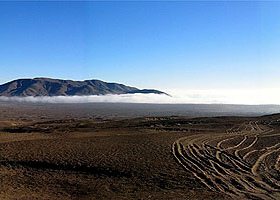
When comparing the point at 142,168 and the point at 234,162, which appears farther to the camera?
the point at 234,162

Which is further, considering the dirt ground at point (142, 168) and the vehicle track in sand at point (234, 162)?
the dirt ground at point (142, 168)

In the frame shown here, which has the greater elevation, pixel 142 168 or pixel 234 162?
pixel 234 162

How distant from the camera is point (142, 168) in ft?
85.7

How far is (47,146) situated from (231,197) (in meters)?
18.0

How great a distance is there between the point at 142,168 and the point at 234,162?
6512 mm

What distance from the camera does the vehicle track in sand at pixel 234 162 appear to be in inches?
851

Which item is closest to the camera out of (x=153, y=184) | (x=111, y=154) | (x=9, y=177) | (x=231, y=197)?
(x=231, y=197)

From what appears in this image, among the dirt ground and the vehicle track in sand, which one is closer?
the vehicle track in sand

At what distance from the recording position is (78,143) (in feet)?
112

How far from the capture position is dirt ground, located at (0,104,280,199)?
22.1m

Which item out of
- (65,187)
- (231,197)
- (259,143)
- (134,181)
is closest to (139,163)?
(134,181)

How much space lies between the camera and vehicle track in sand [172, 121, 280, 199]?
21609 mm

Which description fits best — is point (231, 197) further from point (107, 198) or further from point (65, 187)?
point (65, 187)

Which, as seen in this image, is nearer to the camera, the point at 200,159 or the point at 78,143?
the point at 200,159
